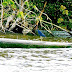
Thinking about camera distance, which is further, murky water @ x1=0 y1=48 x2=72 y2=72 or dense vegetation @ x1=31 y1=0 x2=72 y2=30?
dense vegetation @ x1=31 y1=0 x2=72 y2=30

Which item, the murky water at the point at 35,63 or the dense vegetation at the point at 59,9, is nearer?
the murky water at the point at 35,63

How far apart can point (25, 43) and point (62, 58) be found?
2.61 metres

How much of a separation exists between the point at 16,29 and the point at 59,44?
6.22 meters

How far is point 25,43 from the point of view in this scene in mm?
9656

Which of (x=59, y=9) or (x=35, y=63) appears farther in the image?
(x=59, y=9)

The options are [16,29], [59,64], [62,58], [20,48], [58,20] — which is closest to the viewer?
[59,64]

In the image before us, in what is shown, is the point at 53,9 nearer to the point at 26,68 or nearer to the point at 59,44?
the point at 59,44

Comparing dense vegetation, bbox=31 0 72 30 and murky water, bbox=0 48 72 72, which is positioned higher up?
dense vegetation, bbox=31 0 72 30

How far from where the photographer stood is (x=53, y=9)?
17.5 metres

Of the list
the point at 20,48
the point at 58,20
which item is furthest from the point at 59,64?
the point at 58,20

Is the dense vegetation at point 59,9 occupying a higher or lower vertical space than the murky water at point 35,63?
higher

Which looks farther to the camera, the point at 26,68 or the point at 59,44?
the point at 59,44

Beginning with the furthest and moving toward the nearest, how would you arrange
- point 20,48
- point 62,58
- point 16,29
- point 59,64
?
point 16,29 < point 20,48 < point 62,58 < point 59,64

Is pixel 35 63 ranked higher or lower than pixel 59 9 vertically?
lower
